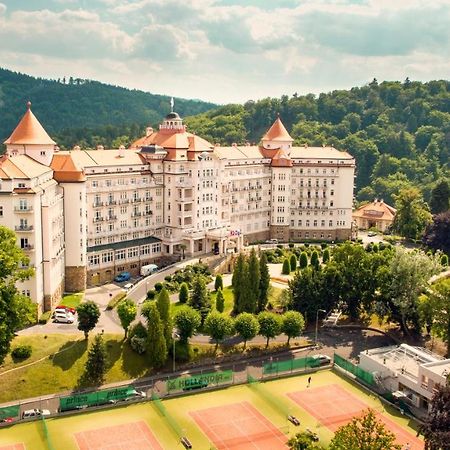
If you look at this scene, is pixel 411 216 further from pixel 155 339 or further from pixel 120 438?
pixel 120 438

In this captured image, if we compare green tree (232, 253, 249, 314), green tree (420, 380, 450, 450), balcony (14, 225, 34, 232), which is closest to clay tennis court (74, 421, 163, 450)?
green tree (420, 380, 450, 450)

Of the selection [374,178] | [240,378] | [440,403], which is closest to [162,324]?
[240,378]

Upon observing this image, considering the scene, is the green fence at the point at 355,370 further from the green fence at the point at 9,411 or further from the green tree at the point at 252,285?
the green fence at the point at 9,411

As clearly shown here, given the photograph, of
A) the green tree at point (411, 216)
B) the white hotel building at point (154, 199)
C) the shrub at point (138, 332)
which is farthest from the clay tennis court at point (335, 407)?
the green tree at point (411, 216)

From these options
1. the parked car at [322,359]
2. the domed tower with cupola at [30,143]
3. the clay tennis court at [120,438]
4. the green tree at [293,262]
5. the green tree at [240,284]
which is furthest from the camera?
the green tree at [293,262]

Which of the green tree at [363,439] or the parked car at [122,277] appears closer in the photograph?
the green tree at [363,439]

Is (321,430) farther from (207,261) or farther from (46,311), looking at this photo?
(207,261)
